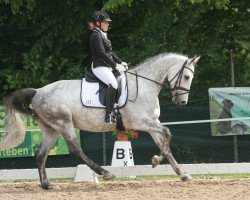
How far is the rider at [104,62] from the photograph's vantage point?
11.5 metres

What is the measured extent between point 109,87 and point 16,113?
1785mm

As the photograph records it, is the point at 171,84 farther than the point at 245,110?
No

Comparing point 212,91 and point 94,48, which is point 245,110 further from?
point 94,48

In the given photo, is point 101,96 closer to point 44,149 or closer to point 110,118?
point 110,118

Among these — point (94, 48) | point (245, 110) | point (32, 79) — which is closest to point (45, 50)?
point (32, 79)

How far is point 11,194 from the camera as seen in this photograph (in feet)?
35.3

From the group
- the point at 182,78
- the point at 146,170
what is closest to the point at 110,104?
the point at 182,78

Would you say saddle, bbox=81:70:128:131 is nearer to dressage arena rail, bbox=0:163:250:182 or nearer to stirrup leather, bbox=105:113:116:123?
stirrup leather, bbox=105:113:116:123

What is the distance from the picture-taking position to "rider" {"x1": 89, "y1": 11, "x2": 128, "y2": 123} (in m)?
11.5

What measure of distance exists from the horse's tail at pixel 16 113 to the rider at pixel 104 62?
1.26m

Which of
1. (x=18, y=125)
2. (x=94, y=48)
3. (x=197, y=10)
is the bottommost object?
(x=18, y=125)

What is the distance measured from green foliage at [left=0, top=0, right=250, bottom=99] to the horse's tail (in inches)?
201

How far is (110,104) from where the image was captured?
11.5 metres

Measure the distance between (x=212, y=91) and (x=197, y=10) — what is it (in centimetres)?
246
